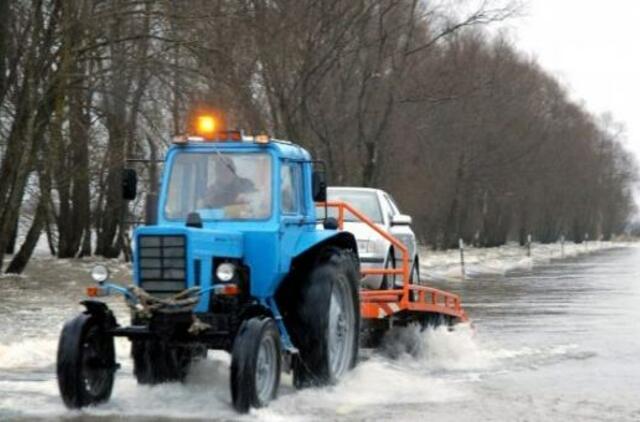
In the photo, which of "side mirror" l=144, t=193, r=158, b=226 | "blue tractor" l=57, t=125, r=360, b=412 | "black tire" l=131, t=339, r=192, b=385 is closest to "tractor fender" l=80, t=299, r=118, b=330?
"blue tractor" l=57, t=125, r=360, b=412

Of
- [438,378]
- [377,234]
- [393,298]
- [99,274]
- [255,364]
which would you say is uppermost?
[377,234]

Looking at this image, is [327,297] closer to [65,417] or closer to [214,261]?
[214,261]

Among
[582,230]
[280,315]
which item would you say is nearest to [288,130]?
[280,315]

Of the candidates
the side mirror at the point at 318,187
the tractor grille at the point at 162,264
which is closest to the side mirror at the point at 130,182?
the tractor grille at the point at 162,264

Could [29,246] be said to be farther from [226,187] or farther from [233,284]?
[233,284]

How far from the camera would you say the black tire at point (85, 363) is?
9.08 m

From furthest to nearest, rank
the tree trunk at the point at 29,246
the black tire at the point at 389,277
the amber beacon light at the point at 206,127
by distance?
the tree trunk at the point at 29,246 < the black tire at the point at 389,277 < the amber beacon light at the point at 206,127

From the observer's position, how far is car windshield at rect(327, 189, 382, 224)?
1572 cm

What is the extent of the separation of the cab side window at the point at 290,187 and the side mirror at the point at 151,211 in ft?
4.08

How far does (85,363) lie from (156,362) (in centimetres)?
105

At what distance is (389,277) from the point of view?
1480 cm

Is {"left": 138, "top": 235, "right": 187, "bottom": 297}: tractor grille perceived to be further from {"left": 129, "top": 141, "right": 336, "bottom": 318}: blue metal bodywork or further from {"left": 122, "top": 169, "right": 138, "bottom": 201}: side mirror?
{"left": 122, "top": 169, "right": 138, "bottom": 201}: side mirror

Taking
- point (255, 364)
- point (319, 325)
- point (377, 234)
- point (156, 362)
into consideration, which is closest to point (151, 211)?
point (156, 362)

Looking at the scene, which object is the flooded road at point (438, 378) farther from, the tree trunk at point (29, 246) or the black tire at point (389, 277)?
the tree trunk at point (29, 246)
